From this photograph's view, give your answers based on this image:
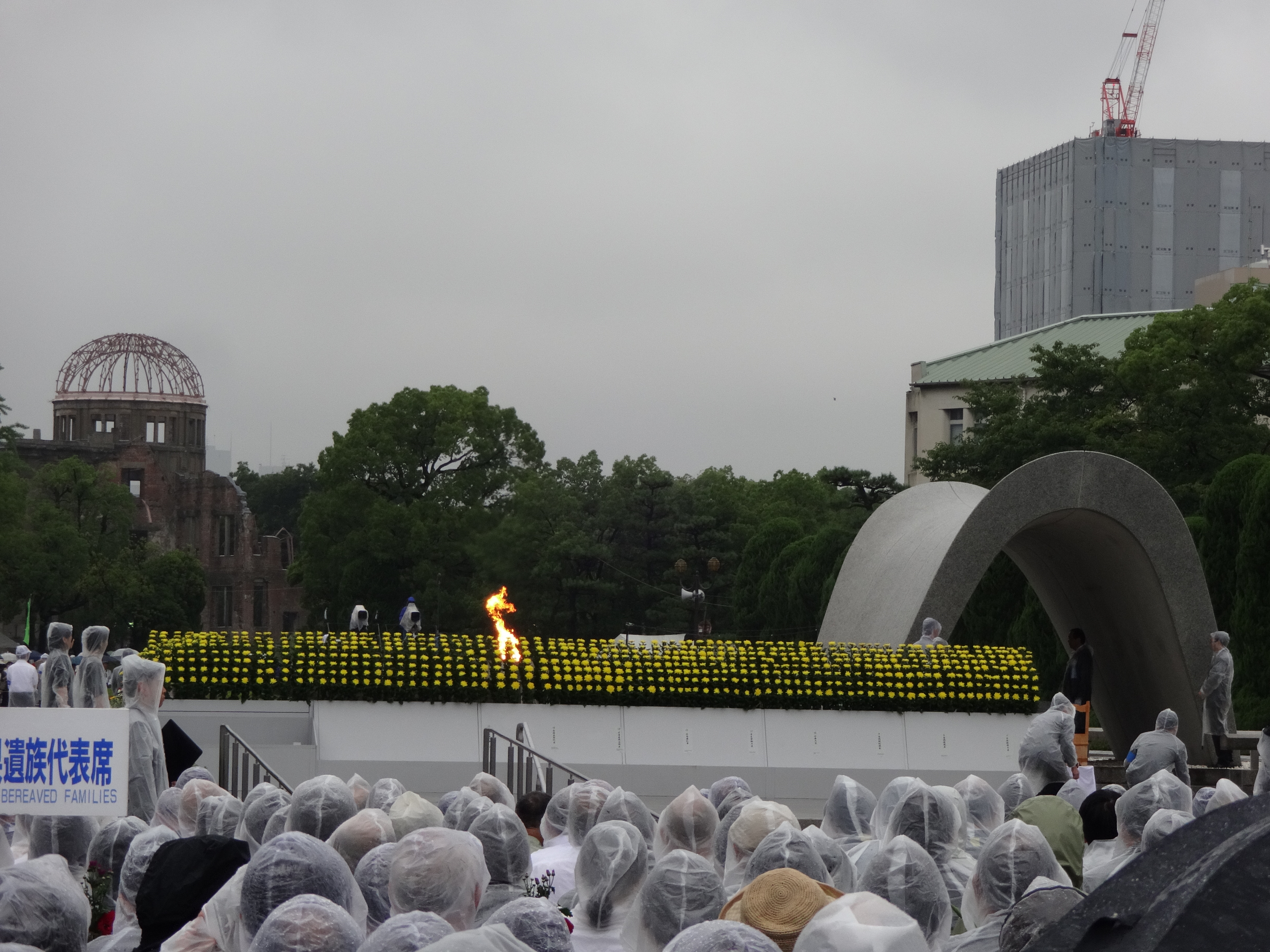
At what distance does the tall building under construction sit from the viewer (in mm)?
87812

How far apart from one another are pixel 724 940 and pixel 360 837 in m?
2.88

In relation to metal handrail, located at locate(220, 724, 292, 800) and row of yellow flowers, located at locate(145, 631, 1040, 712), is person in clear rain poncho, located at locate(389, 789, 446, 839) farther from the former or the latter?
row of yellow flowers, located at locate(145, 631, 1040, 712)

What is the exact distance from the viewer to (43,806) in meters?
7.46

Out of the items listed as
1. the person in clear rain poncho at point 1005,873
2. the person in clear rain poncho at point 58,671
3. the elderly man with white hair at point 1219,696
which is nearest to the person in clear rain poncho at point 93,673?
the person in clear rain poncho at point 58,671

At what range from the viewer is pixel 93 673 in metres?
13.8

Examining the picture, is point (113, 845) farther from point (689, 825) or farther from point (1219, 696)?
point (1219, 696)

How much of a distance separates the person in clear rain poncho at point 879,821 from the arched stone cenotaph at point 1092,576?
10883 millimetres

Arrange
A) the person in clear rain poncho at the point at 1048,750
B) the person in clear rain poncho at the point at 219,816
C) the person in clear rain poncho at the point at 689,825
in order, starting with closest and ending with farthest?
the person in clear rain poncho at the point at 689,825
the person in clear rain poncho at the point at 219,816
the person in clear rain poncho at the point at 1048,750

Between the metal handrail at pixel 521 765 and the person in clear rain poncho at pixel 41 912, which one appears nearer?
the person in clear rain poncho at pixel 41 912

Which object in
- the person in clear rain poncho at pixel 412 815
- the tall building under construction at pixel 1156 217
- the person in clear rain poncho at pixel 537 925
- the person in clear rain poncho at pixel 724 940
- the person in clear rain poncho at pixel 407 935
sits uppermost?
the tall building under construction at pixel 1156 217

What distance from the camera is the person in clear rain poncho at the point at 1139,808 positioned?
838 centimetres

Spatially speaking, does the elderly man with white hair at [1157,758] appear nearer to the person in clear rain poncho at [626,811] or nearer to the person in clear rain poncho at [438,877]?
the person in clear rain poncho at [626,811]

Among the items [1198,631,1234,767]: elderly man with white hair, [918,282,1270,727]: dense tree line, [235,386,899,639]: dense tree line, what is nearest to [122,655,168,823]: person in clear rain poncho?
[1198,631,1234,767]: elderly man with white hair

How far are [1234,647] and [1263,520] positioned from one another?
2.04 m
